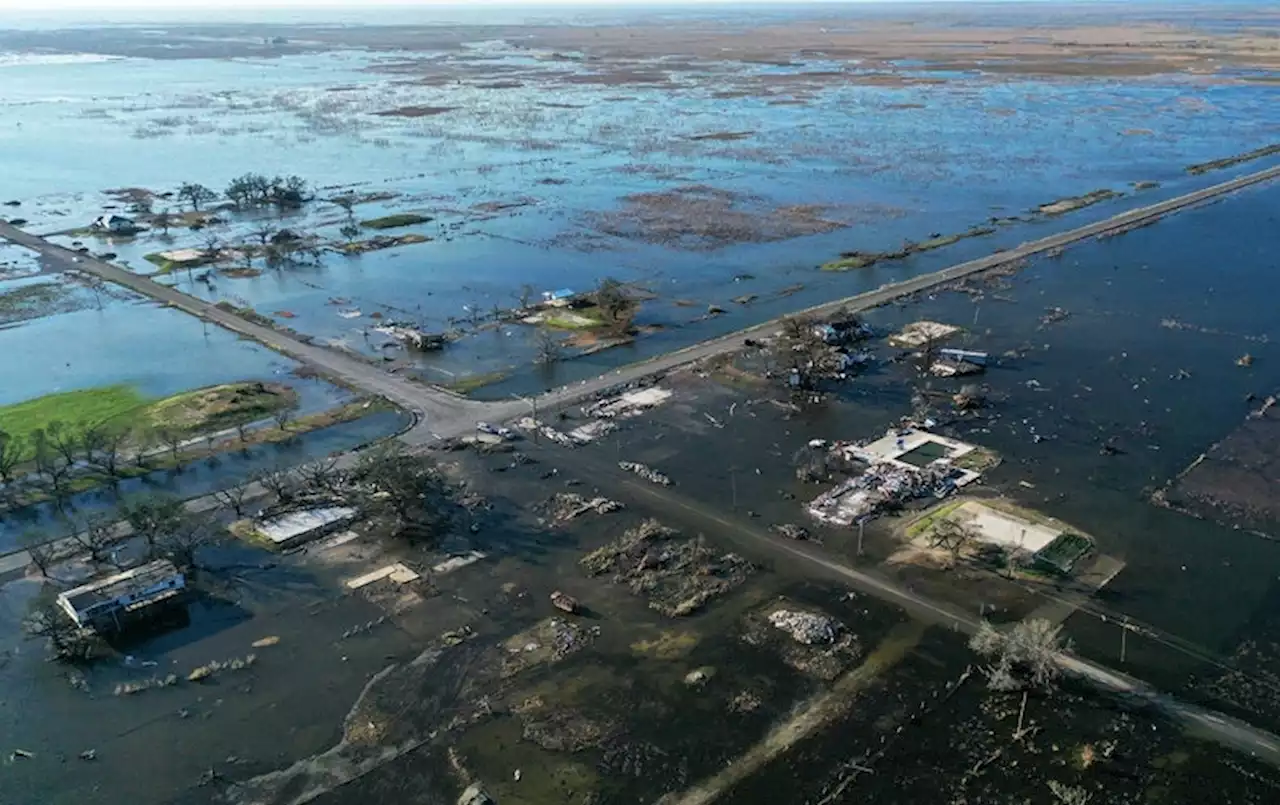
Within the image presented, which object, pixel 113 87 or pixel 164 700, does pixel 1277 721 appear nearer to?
pixel 164 700

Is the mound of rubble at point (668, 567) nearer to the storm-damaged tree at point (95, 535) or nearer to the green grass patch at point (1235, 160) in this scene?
the storm-damaged tree at point (95, 535)

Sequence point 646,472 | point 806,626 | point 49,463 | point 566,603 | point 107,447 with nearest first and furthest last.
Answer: point 806,626 < point 566,603 < point 646,472 < point 49,463 < point 107,447

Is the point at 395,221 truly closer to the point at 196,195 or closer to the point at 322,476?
the point at 196,195

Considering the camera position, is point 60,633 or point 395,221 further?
point 395,221

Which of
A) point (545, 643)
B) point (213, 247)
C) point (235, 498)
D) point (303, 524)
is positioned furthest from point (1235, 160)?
point (235, 498)

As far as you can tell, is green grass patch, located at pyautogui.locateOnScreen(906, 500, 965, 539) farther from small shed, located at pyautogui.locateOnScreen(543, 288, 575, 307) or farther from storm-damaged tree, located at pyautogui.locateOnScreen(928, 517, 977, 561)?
small shed, located at pyautogui.locateOnScreen(543, 288, 575, 307)

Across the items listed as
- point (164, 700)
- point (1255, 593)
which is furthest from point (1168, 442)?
point (164, 700)

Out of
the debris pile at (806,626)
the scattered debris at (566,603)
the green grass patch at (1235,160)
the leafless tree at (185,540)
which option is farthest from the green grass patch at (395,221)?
the green grass patch at (1235,160)

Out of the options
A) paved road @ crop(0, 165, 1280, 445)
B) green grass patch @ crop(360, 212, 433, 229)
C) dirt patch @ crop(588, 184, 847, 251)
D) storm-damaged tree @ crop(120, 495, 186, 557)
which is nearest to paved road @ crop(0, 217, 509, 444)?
paved road @ crop(0, 165, 1280, 445)
